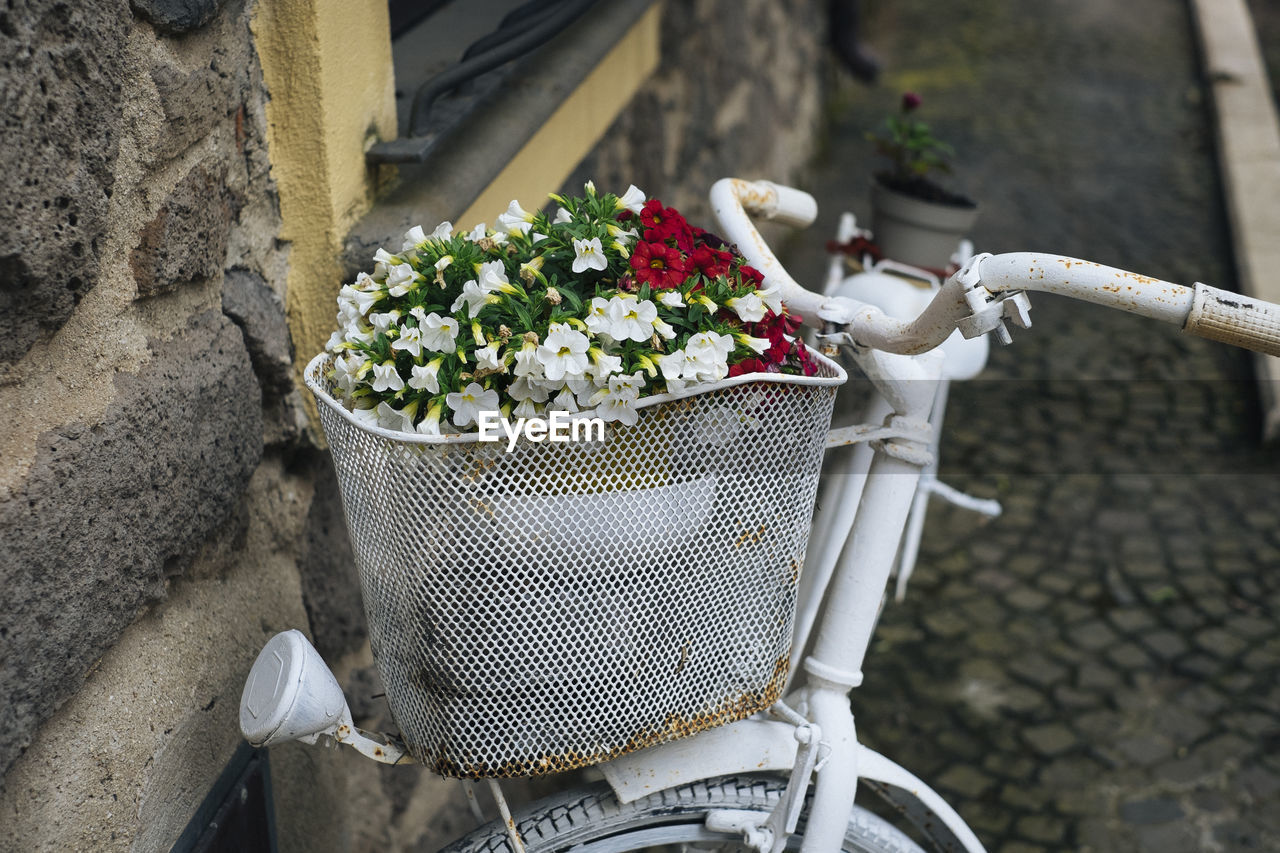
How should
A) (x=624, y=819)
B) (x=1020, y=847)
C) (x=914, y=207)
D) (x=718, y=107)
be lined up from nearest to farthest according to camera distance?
(x=624, y=819) < (x=914, y=207) < (x=1020, y=847) < (x=718, y=107)

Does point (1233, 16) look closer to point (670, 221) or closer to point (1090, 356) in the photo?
point (1090, 356)

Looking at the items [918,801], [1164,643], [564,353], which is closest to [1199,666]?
[1164,643]

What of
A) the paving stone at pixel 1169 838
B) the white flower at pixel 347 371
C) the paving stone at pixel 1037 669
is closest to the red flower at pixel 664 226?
the white flower at pixel 347 371

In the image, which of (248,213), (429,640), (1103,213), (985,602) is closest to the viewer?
(429,640)

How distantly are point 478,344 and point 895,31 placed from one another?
7668 millimetres

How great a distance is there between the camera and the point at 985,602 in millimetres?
3033

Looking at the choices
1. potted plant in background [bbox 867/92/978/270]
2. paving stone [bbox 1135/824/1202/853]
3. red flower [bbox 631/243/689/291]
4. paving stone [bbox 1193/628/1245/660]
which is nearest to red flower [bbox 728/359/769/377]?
red flower [bbox 631/243/689/291]

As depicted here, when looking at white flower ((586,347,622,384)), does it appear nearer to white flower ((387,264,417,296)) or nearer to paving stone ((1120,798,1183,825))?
white flower ((387,264,417,296))

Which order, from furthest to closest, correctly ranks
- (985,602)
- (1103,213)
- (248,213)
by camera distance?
(1103,213), (985,602), (248,213)

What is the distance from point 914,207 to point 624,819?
131 centimetres

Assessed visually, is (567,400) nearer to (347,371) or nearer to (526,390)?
(526,390)

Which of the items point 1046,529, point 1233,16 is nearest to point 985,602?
point 1046,529

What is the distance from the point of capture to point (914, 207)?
7.14 feet

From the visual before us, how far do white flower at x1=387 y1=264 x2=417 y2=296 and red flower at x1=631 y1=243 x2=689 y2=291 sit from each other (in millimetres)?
234
